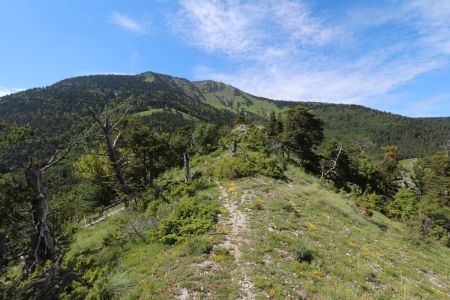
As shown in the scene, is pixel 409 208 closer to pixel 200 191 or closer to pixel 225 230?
pixel 200 191

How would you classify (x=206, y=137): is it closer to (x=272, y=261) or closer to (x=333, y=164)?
(x=333, y=164)

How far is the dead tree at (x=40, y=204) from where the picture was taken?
1088 centimetres

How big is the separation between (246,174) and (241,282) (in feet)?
57.7

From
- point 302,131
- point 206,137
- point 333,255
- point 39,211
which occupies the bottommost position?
point 333,255

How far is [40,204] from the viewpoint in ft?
36.6

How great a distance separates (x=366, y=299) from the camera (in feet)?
30.8

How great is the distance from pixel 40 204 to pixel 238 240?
7.88m

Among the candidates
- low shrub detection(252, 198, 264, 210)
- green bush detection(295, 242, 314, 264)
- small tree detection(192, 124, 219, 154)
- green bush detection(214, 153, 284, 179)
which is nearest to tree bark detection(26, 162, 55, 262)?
green bush detection(295, 242, 314, 264)

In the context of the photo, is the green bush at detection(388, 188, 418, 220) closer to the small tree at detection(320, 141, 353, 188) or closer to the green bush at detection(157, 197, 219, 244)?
the small tree at detection(320, 141, 353, 188)

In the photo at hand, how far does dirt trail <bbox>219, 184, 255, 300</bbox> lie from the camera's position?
940 cm

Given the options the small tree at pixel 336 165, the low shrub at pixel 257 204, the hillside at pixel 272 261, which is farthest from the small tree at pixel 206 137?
the hillside at pixel 272 261

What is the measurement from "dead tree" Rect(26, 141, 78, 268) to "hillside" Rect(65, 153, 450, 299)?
7.17ft

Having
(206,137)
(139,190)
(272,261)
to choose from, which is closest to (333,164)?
(206,137)

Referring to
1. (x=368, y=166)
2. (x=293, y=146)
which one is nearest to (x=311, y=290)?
(x=293, y=146)
